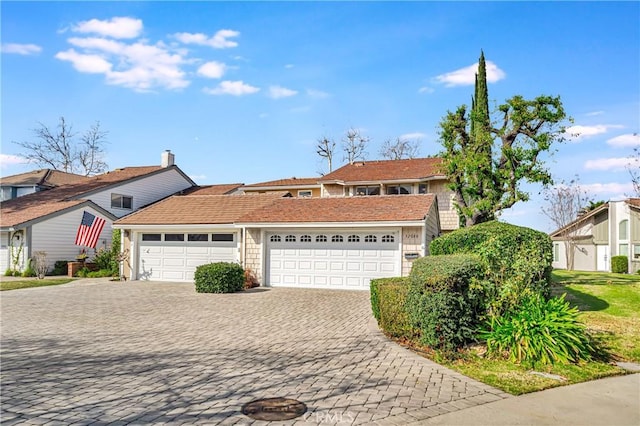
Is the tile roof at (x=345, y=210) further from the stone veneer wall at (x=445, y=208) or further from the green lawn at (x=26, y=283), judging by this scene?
the green lawn at (x=26, y=283)

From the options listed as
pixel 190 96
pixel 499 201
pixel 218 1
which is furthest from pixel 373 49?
pixel 499 201

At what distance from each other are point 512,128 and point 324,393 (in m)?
15.0

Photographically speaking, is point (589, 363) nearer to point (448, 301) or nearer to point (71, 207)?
point (448, 301)

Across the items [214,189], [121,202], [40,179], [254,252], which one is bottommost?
[254,252]

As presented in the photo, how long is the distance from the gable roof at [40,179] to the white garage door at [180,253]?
18176 mm

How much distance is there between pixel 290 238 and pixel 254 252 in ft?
5.67

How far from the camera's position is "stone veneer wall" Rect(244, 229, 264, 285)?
18.3m

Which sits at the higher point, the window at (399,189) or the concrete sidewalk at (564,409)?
the window at (399,189)

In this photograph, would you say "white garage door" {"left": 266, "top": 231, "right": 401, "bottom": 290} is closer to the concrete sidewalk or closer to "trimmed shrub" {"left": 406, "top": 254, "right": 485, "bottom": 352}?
"trimmed shrub" {"left": 406, "top": 254, "right": 485, "bottom": 352}

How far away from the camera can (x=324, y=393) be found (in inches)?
218

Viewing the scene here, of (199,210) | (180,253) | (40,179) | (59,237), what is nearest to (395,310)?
(180,253)

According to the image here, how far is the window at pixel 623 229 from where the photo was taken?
3173cm

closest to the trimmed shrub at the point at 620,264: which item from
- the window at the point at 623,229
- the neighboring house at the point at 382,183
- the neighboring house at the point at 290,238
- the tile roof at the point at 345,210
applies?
the window at the point at 623,229

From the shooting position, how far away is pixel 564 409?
201 inches
